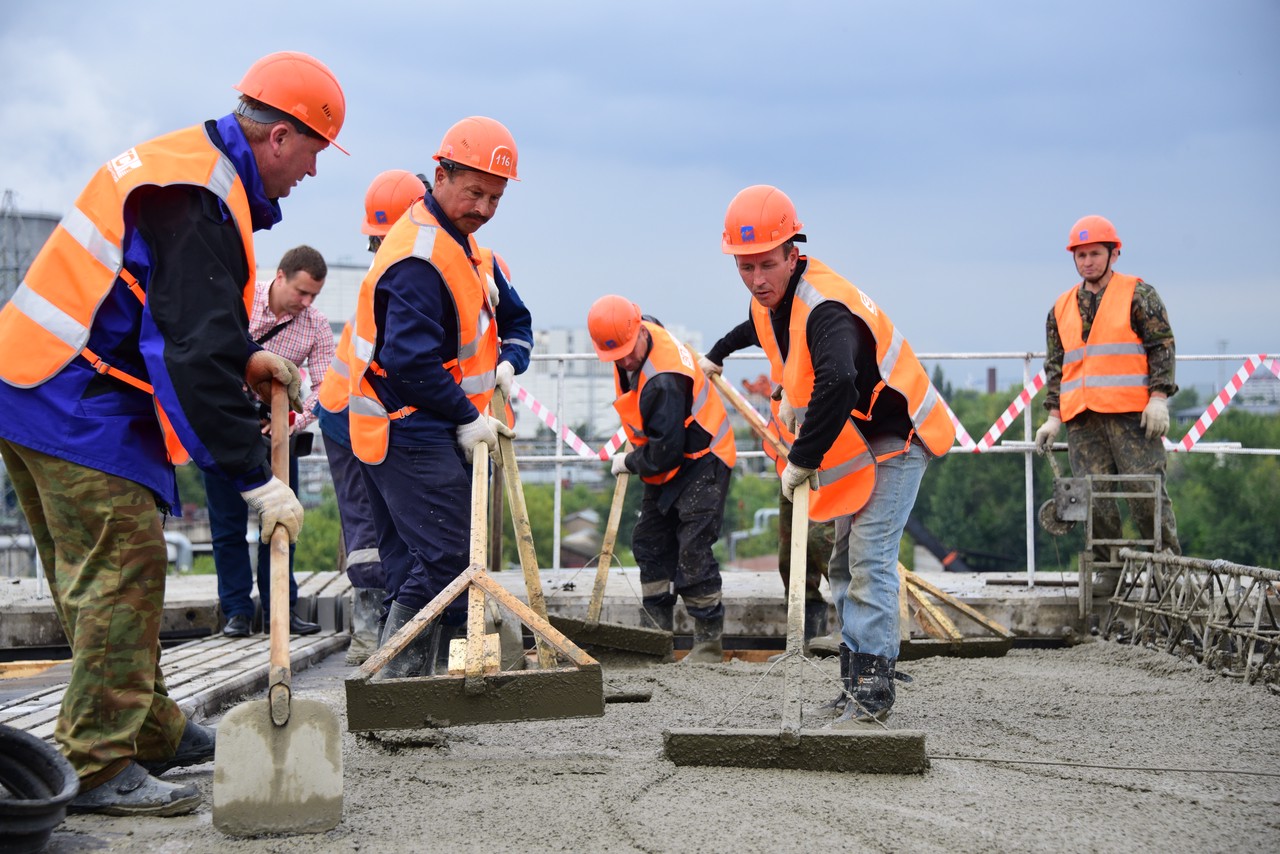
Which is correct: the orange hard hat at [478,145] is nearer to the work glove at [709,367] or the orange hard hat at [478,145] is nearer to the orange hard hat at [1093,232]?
the work glove at [709,367]

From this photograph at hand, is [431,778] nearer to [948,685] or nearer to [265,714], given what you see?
[265,714]

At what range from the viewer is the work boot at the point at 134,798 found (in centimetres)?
347

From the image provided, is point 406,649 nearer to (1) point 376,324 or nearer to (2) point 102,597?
(1) point 376,324

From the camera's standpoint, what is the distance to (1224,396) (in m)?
9.64

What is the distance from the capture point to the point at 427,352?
4410 mm

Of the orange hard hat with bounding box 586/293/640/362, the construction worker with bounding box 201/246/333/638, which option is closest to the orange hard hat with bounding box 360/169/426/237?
the construction worker with bounding box 201/246/333/638

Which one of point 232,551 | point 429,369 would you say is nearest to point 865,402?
point 429,369

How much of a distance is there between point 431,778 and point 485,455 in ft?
3.80

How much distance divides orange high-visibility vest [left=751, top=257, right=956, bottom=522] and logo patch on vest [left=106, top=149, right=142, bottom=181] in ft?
7.51

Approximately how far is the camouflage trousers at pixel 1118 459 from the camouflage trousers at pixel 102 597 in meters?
5.93

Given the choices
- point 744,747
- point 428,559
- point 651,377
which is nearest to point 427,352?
point 428,559

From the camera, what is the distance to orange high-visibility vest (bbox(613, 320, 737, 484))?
6.75m

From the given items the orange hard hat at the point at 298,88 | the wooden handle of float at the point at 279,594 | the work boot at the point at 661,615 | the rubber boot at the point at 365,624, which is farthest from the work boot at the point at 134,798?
the work boot at the point at 661,615

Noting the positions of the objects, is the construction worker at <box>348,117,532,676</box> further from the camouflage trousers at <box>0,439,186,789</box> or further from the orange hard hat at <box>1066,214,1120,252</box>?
the orange hard hat at <box>1066,214,1120,252</box>
